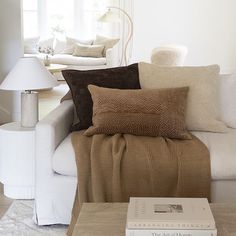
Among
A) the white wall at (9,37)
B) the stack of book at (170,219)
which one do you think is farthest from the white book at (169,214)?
the white wall at (9,37)

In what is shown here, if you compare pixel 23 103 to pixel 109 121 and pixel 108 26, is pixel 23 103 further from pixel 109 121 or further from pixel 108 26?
pixel 108 26

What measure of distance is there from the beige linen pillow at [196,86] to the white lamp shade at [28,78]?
2.05 feet

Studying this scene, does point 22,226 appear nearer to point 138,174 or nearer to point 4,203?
point 4,203

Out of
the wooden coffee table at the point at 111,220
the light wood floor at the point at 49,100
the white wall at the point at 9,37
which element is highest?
the white wall at the point at 9,37

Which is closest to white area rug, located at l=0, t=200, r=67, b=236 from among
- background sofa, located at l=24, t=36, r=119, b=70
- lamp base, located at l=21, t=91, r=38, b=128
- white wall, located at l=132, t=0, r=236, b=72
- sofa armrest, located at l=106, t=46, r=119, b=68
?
lamp base, located at l=21, t=91, r=38, b=128

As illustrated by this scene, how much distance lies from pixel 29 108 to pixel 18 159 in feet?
1.15

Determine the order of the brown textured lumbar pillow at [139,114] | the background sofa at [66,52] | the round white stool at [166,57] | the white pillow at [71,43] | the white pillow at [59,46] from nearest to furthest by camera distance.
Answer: the brown textured lumbar pillow at [139,114] < the round white stool at [166,57] < the background sofa at [66,52] < the white pillow at [71,43] < the white pillow at [59,46]

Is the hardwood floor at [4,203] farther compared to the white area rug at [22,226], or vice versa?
the hardwood floor at [4,203]

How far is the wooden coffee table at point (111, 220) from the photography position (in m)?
1.52

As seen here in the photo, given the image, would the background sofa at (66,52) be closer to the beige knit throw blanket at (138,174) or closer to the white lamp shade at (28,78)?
the white lamp shade at (28,78)

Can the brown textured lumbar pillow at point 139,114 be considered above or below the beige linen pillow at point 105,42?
below

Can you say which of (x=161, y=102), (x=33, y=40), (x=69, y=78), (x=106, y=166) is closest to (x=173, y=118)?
(x=161, y=102)

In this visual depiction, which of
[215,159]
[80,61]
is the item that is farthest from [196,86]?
[80,61]

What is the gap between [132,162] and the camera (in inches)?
90.4
